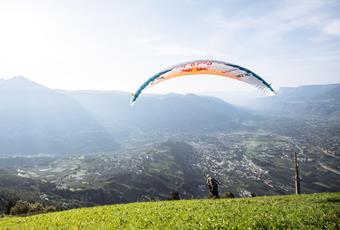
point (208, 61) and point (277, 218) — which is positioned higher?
point (208, 61)

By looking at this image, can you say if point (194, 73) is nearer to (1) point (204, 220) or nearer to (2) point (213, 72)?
(2) point (213, 72)

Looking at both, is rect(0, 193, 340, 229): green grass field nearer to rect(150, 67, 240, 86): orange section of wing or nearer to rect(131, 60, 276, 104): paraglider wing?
rect(131, 60, 276, 104): paraglider wing

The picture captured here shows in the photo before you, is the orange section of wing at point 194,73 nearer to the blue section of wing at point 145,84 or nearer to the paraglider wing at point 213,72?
the paraglider wing at point 213,72

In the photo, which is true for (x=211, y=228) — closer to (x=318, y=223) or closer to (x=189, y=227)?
(x=189, y=227)

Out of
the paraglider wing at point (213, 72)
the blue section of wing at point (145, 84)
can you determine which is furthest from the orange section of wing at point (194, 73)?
the blue section of wing at point (145, 84)

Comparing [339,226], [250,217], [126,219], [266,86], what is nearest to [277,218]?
[250,217]

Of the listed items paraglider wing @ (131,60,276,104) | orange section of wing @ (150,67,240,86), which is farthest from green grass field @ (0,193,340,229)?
orange section of wing @ (150,67,240,86)

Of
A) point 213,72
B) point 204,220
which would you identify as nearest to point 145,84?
point 213,72

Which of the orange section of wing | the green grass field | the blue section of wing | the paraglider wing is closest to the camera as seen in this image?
the green grass field

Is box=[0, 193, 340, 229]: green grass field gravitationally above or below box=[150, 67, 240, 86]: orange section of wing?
below
